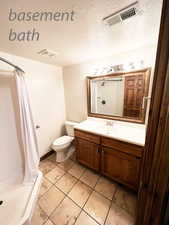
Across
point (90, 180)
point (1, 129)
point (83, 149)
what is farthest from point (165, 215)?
point (1, 129)

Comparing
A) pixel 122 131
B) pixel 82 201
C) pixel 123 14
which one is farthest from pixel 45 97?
pixel 82 201

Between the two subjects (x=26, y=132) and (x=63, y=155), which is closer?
(x=26, y=132)

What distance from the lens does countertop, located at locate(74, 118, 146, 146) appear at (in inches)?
53.4

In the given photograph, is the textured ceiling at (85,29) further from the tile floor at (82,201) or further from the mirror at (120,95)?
the tile floor at (82,201)

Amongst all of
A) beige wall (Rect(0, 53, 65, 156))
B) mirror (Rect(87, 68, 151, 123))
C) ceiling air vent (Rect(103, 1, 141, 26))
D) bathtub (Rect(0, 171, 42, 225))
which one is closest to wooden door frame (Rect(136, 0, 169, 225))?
ceiling air vent (Rect(103, 1, 141, 26))

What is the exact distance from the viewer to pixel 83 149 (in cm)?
186

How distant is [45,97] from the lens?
87.1 inches

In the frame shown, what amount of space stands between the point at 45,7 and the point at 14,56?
1193 mm

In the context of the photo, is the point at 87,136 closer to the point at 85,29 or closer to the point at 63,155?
the point at 63,155

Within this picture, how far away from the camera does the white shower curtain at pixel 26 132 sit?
1.37 m

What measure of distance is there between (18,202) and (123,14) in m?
2.44

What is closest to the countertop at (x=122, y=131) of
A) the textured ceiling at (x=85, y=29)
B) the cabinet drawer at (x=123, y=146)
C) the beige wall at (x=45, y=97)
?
the cabinet drawer at (x=123, y=146)

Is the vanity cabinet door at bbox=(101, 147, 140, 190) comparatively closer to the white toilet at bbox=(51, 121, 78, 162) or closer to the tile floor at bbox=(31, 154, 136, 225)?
the tile floor at bbox=(31, 154, 136, 225)

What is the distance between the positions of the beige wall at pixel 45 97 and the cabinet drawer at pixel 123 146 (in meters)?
1.40
